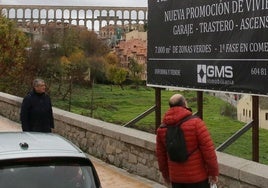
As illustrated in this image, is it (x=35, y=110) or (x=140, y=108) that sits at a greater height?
(x=35, y=110)

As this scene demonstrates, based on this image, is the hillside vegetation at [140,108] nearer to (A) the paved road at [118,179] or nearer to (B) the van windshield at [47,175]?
(A) the paved road at [118,179]

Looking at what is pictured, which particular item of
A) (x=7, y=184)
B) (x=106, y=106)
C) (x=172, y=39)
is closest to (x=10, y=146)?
(x=7, y=184)

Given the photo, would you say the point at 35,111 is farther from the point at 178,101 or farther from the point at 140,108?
the point at 140,108

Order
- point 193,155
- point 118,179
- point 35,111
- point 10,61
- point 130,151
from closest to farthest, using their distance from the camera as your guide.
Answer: point 193,155, point 35,111, point 118,179, point 130,151, point 10,61

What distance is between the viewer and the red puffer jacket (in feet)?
14.4

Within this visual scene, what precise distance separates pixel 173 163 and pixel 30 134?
1.28 meters

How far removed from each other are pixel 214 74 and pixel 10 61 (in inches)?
828

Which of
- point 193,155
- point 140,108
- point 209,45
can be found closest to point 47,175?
point 193,155

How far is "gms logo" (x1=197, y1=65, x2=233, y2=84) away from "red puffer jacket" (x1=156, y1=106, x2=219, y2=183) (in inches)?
93.5

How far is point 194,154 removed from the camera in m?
4.45

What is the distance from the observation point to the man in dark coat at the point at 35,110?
746 centimetres

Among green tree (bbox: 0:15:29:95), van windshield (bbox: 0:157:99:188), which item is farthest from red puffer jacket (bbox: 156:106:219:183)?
green tree (bbox: 0:15:29:95)

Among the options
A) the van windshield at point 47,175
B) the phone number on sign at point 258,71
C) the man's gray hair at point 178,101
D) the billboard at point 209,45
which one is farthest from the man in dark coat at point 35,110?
the van windshield at point 47,175

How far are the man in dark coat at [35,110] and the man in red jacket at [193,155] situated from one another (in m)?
3.31
